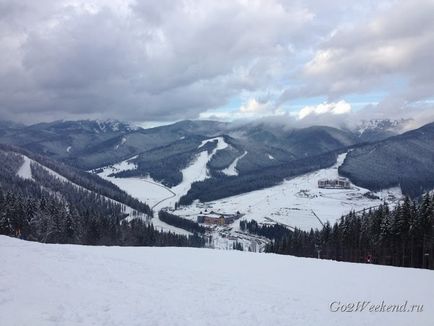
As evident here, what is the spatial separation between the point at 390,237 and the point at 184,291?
171ft

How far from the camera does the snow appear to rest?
20.0 m

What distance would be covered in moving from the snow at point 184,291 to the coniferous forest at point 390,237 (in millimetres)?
22510

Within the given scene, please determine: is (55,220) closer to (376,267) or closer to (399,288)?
(376,267)

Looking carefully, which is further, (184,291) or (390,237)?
(390,237)

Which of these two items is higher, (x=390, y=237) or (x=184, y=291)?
(x=390, y=237)

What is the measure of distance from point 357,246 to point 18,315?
231ft

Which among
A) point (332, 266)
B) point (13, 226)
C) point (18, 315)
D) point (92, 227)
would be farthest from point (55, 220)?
point (18, 315)

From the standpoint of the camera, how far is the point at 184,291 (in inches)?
1025
